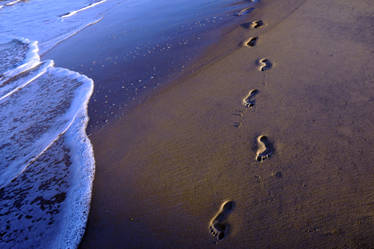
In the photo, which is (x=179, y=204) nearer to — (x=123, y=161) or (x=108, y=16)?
(x=123, y=161)

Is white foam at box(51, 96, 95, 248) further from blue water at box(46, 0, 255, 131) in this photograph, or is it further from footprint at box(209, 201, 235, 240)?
footprint at box(209, 201, 235, 240)

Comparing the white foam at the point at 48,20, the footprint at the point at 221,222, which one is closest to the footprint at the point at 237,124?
the footprint at the point at 221,222

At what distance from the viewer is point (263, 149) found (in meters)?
3.53

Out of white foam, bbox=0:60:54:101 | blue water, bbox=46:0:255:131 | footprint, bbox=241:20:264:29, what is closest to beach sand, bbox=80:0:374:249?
blue water, bbox=46:0:255:131

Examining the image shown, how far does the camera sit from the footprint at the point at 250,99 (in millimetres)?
4333

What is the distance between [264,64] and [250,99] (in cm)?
125

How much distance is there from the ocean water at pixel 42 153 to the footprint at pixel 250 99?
2787mm

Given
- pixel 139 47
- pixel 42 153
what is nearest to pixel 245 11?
pixel 139 47

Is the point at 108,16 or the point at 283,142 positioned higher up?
the point at 108,16

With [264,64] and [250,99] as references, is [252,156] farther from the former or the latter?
[264,64]

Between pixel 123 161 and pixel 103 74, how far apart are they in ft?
10.4

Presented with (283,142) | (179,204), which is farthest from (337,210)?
(179,204)

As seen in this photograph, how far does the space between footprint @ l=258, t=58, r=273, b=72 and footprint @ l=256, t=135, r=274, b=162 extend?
1.98 meters

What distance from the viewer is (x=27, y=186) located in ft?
12.6
